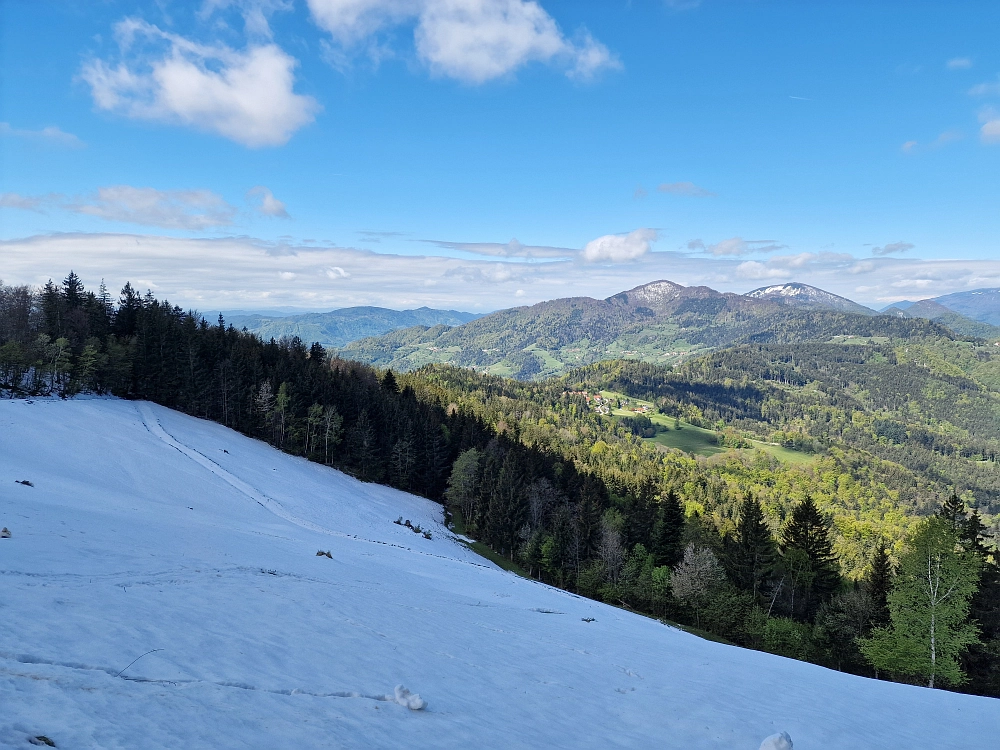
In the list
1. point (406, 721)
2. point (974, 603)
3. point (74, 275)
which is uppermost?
point (74, 275)

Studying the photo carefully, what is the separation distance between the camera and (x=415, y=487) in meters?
79.5

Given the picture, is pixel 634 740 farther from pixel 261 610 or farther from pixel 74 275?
pixel 74 275

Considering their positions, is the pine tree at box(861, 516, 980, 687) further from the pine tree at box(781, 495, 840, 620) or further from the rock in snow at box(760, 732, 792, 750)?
the rock in snow at box(760, 732, 792, 750)

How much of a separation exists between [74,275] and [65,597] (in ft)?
297

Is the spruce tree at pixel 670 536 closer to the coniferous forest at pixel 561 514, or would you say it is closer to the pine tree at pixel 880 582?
the coniferous forest at pixel 561 514

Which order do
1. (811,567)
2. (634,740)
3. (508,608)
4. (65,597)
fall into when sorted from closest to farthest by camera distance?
(634,740) → (65,597) → (508,608) → (811,567)

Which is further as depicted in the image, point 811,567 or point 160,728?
point 811,567

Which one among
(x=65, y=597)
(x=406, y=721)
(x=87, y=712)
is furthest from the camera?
(x=65, y=597)

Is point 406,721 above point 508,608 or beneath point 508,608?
above

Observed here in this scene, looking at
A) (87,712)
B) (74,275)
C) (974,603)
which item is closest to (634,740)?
(87,712)

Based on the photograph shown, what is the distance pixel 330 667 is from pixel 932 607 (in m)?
35.3

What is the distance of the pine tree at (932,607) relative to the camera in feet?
92.0

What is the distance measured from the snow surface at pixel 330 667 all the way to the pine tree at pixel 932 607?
57.3 feet

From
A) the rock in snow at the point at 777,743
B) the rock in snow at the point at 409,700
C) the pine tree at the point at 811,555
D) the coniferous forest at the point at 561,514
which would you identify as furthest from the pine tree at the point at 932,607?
the rock in snow at the point at 409,700
